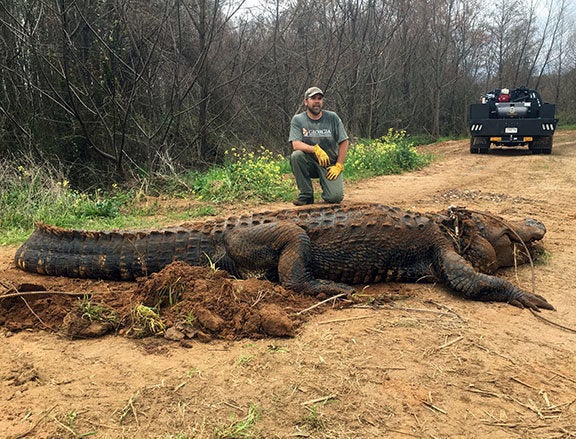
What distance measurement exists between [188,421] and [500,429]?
4.60 feet

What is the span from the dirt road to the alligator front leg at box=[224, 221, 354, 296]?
0.42m

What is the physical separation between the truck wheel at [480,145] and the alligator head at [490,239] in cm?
1291

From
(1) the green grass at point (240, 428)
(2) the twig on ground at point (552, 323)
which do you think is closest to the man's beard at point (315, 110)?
(2) the twig on ground at point (552, 323)

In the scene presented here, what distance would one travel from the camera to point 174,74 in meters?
9.34

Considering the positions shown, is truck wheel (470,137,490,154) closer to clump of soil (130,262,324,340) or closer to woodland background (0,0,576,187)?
woodland background (0,0,576,187)

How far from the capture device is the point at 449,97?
2764 centimetres

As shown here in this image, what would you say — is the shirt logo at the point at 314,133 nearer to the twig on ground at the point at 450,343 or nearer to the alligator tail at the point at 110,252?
the alligator tail at the point at 110,252

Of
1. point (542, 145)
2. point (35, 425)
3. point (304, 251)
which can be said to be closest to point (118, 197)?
point (304, 251)

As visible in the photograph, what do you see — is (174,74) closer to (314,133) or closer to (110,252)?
(314,133)

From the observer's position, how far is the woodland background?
8.81m

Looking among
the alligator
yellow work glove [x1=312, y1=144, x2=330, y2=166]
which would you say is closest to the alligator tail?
the alligator

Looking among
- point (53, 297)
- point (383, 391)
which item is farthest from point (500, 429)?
point (53, 297)

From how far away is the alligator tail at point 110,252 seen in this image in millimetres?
3672

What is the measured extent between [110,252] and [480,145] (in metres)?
15.3
